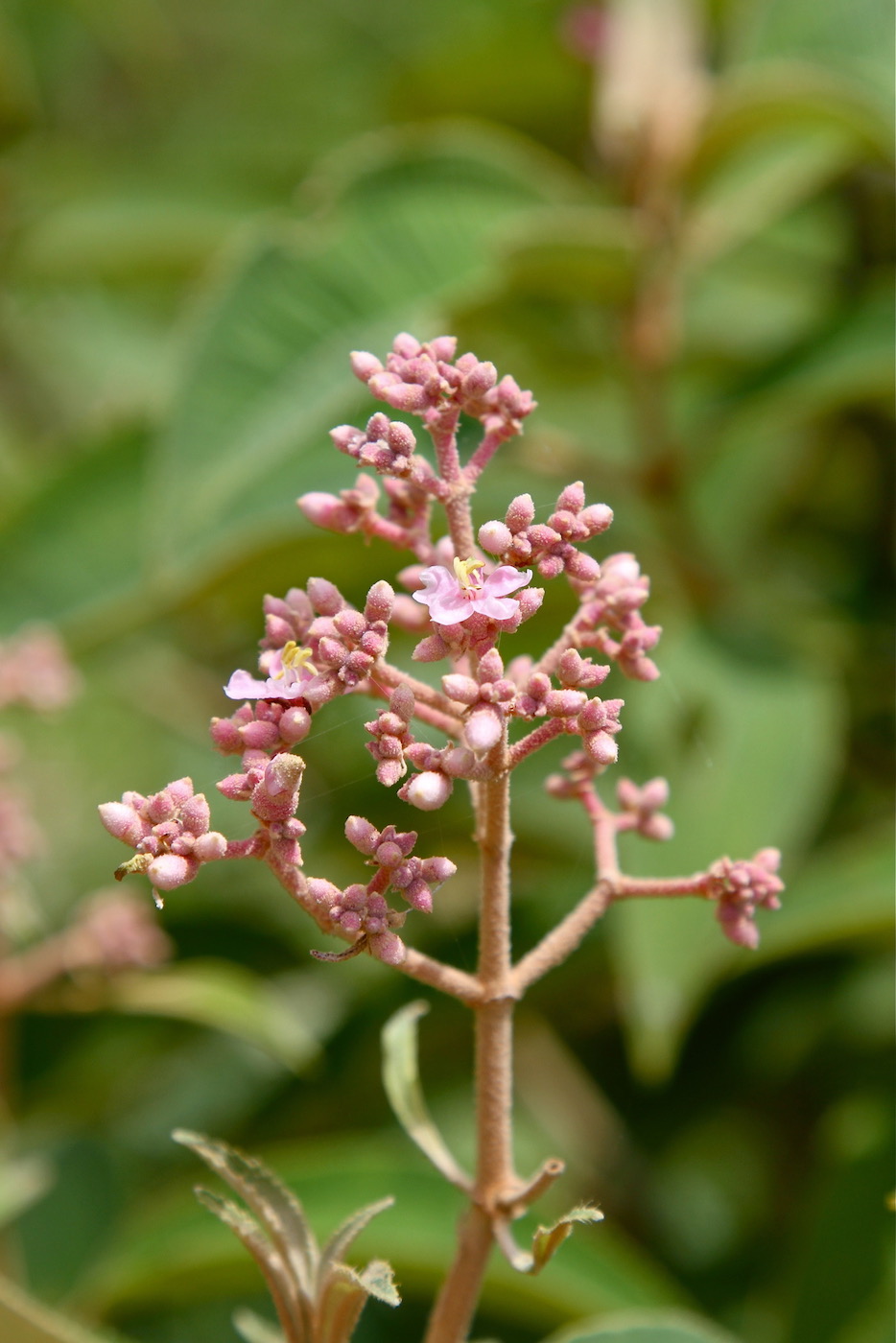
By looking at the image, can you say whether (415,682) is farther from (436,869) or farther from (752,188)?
(752,188)

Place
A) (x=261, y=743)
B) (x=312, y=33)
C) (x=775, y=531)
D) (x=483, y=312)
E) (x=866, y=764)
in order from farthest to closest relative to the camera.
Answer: (x=312, y=33)
(x=775, y=531)
(x=866, y=764)
(x=483, y=312)
(x=261, y=743)

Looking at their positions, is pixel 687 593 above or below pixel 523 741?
above

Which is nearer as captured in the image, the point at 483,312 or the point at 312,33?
the point at 483,312

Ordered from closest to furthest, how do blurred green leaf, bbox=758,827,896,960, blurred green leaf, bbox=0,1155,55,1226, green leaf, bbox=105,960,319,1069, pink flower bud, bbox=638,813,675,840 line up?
pink flower bud, bbox=638,813,675,840 → blurred green leaf, bbox=0,1155,55,1226 → blurred green leaf, bbox=758,827,896,960 → green leaf, bbox=105,960,319,1069

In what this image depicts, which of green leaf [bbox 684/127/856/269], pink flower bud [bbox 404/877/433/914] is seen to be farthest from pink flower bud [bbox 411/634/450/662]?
green leaf [bbox 684/127/856/269]

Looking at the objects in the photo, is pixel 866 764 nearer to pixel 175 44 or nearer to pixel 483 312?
pixel 483 312

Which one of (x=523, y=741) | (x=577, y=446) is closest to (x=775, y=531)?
(x=577, y=446)

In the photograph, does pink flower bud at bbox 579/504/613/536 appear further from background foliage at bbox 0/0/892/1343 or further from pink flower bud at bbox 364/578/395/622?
background foliage at bbox 0/0/892/1343
